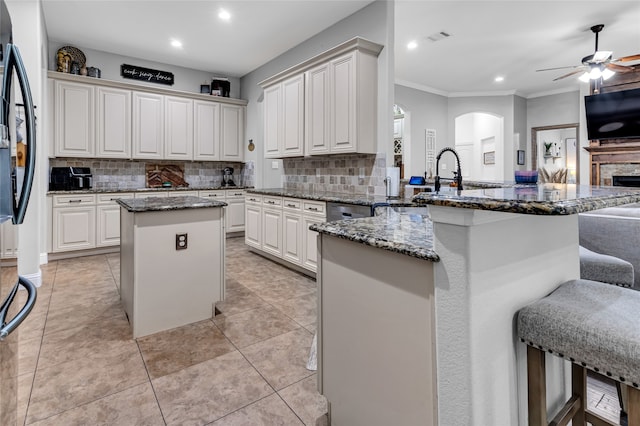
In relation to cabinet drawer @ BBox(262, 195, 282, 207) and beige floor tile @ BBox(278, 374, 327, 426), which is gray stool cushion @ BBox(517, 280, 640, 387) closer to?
beige floor tile @ BBox(278, 374, 327, 426)

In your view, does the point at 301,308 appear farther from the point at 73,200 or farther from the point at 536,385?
the point at 73,200

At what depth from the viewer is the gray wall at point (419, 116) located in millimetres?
6867

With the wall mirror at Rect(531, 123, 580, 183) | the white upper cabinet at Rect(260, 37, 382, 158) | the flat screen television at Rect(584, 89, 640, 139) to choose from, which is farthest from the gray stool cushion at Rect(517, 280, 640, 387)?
the wall mirror at Rect(531, 123, 580, 183)

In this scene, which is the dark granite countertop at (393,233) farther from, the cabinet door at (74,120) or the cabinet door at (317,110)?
the cabinet door at (74,120)

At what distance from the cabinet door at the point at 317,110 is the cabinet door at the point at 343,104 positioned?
0.11 metres

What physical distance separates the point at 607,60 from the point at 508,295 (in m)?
5.43

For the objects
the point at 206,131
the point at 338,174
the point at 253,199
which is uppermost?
the point at 206,131

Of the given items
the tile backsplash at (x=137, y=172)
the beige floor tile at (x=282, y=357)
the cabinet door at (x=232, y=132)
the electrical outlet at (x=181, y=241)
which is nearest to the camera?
the beige floor tile at (x=282, y=357)

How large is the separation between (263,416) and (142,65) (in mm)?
5712

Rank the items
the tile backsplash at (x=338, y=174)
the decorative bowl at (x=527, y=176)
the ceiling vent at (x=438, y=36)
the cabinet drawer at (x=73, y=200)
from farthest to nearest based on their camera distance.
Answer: the ceiling vent at (x=438, y=36) < the cabinet drawer at (x=73, y=200) < the tile backsplash at (x=338, y=174) < the decorative bowl at (x=527, y=176)

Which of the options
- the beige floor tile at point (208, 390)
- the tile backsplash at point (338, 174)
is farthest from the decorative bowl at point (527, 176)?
the beige floor tile at point (208, 390)

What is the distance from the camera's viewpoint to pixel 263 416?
159cm

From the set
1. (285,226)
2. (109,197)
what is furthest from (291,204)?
(109,197)

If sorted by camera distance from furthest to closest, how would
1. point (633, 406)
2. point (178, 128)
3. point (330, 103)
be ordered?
point (178, 128)
point (330, 103)
point (633, 406)
